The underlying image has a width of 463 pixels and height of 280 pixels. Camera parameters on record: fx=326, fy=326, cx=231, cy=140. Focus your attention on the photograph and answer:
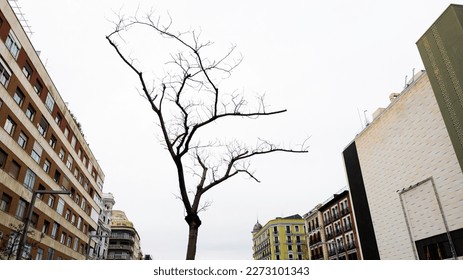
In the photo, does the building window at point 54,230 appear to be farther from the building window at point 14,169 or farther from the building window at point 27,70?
the building window at point 27,70

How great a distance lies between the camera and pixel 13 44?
22.4m

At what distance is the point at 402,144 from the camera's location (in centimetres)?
2736

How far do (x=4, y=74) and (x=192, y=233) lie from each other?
22052mm

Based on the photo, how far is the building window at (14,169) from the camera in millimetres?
22966

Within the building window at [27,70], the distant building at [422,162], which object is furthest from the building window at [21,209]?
the distant building at [422,162]

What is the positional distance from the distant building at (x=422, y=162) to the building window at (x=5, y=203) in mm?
29917

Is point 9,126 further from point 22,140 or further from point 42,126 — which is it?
point 42,126

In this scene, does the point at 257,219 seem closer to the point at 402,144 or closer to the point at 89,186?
the point at 89,186

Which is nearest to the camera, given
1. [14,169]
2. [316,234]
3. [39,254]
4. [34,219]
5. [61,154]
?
[14,169]

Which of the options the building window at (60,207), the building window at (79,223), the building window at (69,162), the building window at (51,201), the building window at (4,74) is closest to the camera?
the building window at (4,74)

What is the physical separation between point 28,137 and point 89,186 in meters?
17.2

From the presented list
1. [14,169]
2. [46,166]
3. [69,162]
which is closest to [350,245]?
[69,162]

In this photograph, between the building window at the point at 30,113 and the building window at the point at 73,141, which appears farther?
the building window at the point at 73,141
